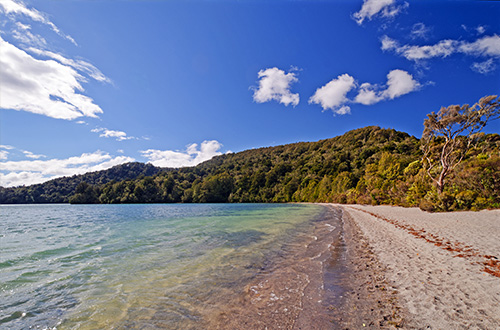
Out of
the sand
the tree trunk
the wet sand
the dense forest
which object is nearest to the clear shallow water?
the wet sand

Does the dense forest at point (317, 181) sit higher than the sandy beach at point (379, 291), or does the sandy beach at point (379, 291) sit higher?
the dense forest at point (317, 181)

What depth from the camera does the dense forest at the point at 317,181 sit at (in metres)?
22.1

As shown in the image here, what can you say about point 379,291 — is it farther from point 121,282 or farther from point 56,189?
point 56,189

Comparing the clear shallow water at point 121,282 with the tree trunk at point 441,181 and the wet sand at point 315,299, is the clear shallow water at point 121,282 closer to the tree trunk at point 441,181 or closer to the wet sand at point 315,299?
the wet sand at point 315,299

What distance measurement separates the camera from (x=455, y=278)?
18.5ft

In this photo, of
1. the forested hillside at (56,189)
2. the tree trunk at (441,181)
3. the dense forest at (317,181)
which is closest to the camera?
the dense forest at (317,181)

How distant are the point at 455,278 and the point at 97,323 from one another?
27.4 ft

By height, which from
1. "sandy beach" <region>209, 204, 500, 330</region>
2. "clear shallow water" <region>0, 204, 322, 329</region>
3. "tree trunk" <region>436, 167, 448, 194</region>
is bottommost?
"clear shallow water" <region>0, 204, 322, 329</region>

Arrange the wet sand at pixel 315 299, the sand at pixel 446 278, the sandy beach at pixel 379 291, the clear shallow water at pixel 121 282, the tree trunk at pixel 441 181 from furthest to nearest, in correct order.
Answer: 1. the tree trunk at pixel 441 181
2. the clear shallow water at pixel 121 282
3. the wet sand at pixel 315 299
4. the sandy beach at pixel 379 291
5. the sand at pixel 446 278

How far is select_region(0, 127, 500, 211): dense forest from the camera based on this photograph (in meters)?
22.1

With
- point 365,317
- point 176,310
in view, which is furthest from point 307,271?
point 176,310

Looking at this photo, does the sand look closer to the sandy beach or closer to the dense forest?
the sandy beach

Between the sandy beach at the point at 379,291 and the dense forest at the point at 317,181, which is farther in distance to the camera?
the dense forest at the point at 317,181

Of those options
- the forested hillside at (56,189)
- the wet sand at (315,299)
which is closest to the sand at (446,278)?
the wet sand at (315,299)
